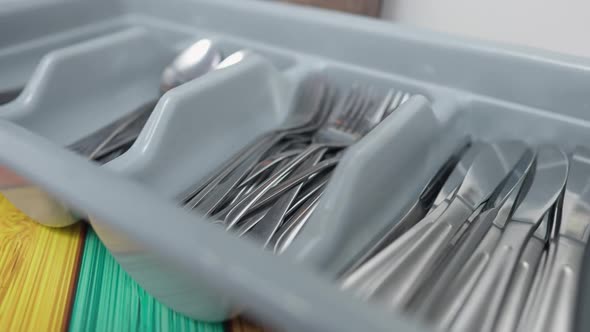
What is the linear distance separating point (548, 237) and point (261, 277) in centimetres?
27

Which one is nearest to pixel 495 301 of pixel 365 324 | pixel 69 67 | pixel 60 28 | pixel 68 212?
pixel 365 324

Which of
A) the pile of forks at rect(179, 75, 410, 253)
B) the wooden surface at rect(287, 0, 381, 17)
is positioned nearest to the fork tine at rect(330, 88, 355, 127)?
the pile of forks at rect(179, 75, 410, 253)

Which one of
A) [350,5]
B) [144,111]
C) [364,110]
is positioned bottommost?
[144,111]

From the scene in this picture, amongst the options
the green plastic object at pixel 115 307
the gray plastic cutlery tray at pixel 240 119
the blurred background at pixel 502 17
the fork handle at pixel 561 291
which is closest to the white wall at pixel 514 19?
the blurred background at pixel 502 17

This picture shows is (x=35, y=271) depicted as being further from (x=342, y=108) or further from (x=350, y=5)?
(x=350, y=5)

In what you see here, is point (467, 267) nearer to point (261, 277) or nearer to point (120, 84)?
point (261, 277)

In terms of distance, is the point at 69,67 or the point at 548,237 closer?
the point at 548,237

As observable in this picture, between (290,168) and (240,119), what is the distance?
114 mm

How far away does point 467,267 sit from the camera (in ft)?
1.13

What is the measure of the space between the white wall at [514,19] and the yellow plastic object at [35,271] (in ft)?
2.23

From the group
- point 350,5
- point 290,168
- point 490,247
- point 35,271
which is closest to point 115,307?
point 35,271

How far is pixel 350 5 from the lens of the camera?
0.82 meters

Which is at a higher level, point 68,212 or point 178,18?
point 178,18

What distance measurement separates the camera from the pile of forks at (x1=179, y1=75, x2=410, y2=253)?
41cm
